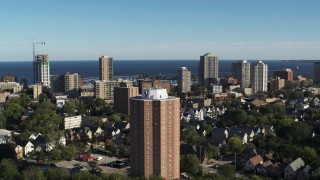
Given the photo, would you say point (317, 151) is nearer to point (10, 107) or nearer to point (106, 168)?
point (106, 168)

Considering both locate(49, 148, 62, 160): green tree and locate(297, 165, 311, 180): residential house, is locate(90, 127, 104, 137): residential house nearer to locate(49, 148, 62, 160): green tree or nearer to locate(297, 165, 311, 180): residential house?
locate(49, 148, 62, 160): green tree

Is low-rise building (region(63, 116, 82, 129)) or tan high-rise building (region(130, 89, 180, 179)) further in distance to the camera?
low-rise building (region(63, 116, 82, 129))

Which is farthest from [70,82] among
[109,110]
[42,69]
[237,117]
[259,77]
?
[237,117]

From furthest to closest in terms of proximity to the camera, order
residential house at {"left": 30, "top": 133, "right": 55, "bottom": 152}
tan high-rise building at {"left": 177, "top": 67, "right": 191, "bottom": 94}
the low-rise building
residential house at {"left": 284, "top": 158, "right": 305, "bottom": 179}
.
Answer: tan high-rise building at {"left": 177, "top": 67, "right": 191, "bottom": 94}, the low-rise building, residential house at {"left": 30, "top": 133, "right": 55, "bottom": 152}, residential house at {"left": 284, "top": 158, "right": 305, "bottom": 179}

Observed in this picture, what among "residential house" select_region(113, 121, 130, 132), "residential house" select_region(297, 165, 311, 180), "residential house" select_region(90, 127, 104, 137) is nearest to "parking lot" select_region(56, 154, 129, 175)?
"residential house" select_region(90, 127, 104, 137)

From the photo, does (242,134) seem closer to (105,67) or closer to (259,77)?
(259,77)

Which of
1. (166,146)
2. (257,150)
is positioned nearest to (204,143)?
(257,150)

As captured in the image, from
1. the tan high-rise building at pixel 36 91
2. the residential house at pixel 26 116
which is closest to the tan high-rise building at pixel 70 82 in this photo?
the tan high-rise building at pixel 36 91
